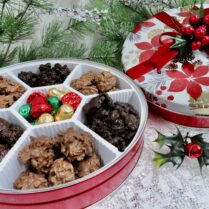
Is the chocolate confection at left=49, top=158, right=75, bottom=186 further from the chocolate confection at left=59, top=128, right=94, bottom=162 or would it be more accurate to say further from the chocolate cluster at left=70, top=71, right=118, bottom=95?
the chocolate cluster at left=70, top=71, right=118, bottom=95

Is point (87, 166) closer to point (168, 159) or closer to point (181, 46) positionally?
point (168, 159)

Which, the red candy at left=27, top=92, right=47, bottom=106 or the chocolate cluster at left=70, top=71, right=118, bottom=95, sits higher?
the chocolate cluster at left=70, top=71, right=118, bottom=95

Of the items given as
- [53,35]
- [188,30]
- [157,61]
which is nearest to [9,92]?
[53,35]

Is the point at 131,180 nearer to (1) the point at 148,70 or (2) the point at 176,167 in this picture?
(2) the point at 176,167

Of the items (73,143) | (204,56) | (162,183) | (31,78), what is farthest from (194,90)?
(31,78)

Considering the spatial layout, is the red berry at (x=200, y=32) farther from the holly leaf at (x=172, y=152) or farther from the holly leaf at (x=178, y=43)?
the holly leaf at (x=172, y=152)

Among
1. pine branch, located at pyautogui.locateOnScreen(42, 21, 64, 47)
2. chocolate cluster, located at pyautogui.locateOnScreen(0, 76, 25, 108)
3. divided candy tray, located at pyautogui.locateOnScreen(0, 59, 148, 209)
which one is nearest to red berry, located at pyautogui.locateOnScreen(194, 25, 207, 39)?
divided candy tray, located at pyautogui.locateOnScreen(0, 59, 148, 209)
